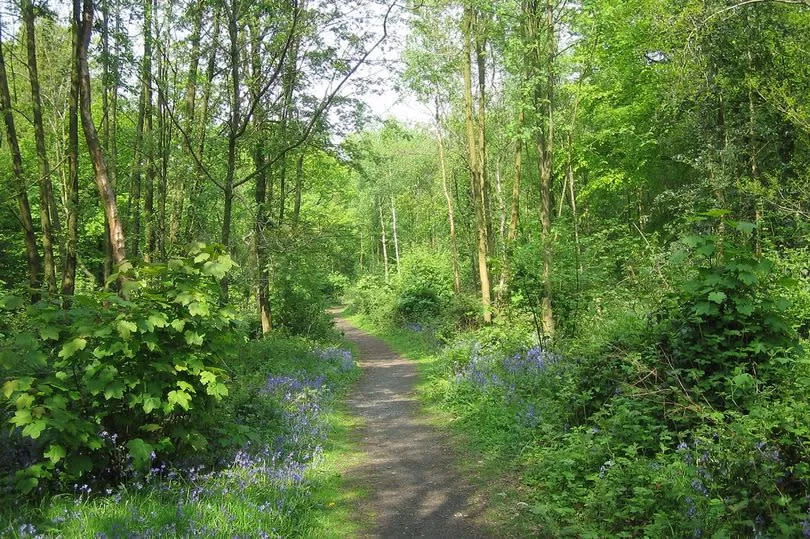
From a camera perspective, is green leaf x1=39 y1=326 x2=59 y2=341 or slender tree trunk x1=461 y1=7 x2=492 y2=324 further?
slender tree trunk x1=461 y1=7 x2=492 y2=324

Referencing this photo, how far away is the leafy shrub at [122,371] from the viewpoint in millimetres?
4137

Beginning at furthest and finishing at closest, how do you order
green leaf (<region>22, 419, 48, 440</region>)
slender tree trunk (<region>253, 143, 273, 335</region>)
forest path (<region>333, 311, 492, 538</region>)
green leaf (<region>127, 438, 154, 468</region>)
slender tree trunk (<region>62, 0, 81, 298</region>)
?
slender tree trunk (<region>253, 143, 273, 335</region>)
slender tree trunk (<region>62, 0, 81, 298</region>)
forest path (<region>333, 311, 492, 538</region>)
green leaf (<region>127, 438, 154, 468</region>)
green leaf (<region>22, 419, 48, 440</region>)

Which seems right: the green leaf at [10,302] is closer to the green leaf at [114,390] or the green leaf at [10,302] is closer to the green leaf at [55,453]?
the green leaf at [114,390]

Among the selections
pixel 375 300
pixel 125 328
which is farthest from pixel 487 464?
pixel 375 300

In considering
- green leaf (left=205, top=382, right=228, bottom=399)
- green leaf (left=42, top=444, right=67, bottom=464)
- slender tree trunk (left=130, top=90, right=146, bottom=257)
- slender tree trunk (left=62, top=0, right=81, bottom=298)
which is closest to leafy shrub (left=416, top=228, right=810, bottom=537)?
green leaf (left=205, top=382, right=228, bottom=399)

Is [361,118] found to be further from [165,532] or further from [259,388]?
[165,532]

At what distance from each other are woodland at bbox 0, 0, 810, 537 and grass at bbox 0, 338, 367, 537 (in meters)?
0.03

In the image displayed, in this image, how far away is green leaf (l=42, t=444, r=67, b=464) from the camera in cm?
407

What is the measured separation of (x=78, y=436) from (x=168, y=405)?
70 cm

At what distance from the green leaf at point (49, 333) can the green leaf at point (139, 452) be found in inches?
43.1

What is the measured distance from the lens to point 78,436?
14.0ft

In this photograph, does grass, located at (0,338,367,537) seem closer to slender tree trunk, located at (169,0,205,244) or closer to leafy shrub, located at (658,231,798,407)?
leafy shrub, located at (658,231,798,407)

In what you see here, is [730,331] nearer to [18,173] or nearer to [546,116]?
[546,116]

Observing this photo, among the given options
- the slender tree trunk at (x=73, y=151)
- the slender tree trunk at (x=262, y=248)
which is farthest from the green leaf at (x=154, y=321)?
the slender tree trunk at (x=262, y=248)
